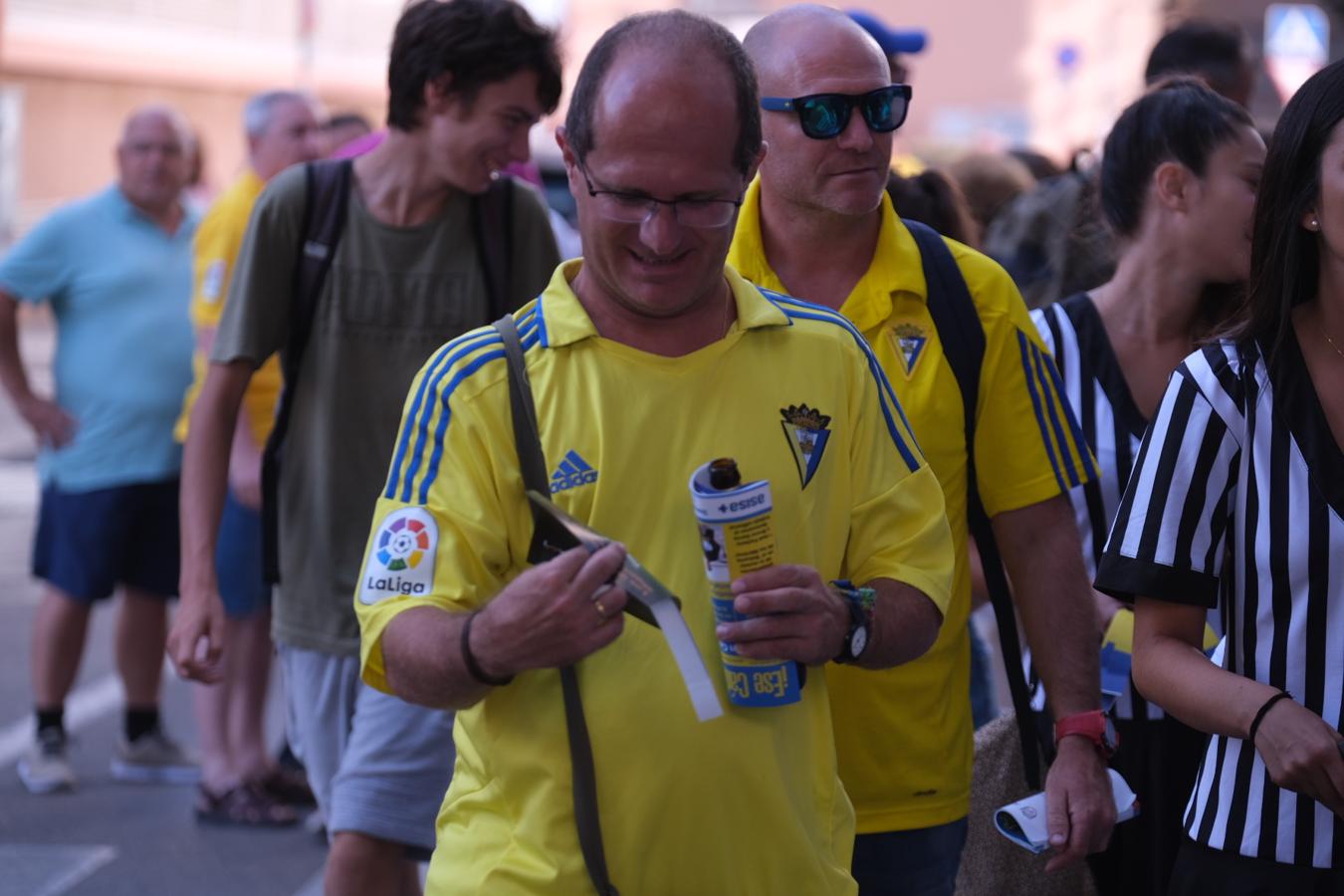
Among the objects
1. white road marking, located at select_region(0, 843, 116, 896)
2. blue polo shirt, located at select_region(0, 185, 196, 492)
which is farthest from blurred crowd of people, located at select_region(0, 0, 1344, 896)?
blue polo shirt, located at select_region(0, 185, 196, 492)

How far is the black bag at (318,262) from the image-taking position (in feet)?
14.0

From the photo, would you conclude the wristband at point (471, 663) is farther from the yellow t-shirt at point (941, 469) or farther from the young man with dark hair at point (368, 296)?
the young man with dark hair at point (368, 296)

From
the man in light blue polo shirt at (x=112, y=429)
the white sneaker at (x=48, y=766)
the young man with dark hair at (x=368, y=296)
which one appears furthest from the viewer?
the man in light blue polo shirt at (x=112, y=429)

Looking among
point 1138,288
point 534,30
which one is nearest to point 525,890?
point 1138,288

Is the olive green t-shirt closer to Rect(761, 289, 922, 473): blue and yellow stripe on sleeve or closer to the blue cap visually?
the blue cap

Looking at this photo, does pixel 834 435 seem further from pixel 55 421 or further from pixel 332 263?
pixel 55 421

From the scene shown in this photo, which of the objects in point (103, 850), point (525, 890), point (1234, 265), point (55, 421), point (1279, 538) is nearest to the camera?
point (525, 890)

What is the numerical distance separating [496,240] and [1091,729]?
1.90 meters

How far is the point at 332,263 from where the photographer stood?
4.27 meters

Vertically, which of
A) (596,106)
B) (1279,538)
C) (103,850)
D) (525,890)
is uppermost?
(596,106)

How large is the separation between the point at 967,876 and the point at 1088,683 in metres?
0.42

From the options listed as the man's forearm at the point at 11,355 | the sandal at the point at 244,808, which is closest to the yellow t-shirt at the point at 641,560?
the sandal at the point at 244,808

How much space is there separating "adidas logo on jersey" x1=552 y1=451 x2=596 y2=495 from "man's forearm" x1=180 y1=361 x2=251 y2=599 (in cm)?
182

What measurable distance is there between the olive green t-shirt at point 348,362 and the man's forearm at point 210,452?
0.44ft
